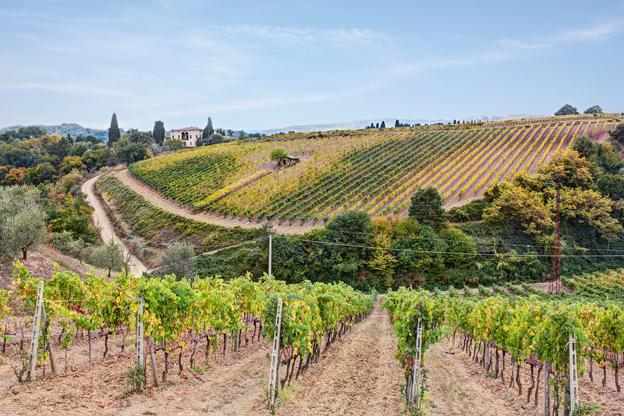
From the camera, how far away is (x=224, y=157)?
9319 centimetres

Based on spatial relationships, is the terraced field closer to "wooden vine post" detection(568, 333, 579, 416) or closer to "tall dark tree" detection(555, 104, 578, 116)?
"wooden vine post" detection(568, 333, 579, 416)

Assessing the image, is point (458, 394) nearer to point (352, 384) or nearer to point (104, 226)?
point (352, 384)

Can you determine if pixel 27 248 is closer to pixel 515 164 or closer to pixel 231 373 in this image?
pixel 231 373

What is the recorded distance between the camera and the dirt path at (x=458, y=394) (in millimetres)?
13438

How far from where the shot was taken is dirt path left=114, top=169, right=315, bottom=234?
5516cm

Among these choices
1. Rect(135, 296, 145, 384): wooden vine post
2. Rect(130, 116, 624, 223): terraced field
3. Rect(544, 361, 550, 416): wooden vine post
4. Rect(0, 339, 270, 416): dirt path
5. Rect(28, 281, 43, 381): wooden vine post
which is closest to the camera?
Rect(0, 339, 270, 416): dirt path

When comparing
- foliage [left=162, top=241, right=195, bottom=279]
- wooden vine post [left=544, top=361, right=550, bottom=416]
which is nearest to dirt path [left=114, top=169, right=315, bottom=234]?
foliage [left=162, top=241, right=195, bottom=279]

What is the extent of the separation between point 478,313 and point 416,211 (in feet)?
110

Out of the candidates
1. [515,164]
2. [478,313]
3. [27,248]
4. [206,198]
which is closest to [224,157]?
[206,198]

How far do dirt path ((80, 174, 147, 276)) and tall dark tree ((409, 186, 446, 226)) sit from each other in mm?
26550

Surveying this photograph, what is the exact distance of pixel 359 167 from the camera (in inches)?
2916

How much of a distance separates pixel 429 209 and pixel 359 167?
76.8ft

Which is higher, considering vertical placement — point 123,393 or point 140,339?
point 140,339

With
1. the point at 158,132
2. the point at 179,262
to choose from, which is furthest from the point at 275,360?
the point at 158,132
